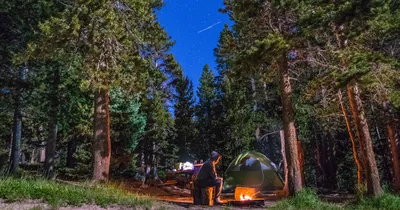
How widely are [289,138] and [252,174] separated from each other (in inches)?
215

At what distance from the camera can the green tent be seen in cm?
1648

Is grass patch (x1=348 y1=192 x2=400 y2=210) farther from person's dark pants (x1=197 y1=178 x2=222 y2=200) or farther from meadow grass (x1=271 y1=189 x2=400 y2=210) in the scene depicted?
person's dark pants (x1=197 y1=178 x2=222 y2=200)

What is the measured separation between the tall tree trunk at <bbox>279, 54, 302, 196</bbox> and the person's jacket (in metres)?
3.37

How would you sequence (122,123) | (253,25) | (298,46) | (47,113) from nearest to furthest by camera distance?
(298,46) < (253,25) < (47,113) < (122,123)

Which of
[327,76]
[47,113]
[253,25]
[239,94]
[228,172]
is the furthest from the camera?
[239,94]

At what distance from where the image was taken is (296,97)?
21266 mm

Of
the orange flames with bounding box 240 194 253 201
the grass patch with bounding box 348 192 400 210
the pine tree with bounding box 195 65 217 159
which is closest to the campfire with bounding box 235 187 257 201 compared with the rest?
the orange flames with bounding box 240 194 253 201

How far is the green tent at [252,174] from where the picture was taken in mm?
16484

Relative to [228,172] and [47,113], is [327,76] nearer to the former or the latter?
[228,172]

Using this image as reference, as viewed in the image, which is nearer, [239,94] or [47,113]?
[47,113]

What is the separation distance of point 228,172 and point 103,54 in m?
10.3

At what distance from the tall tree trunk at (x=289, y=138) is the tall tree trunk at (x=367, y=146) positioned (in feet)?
7.36

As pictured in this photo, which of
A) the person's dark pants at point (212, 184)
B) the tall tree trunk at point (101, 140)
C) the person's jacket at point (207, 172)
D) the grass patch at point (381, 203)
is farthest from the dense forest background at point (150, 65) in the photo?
the person's jacket at point (207, 172)

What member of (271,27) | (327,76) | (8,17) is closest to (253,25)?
(271,27)
